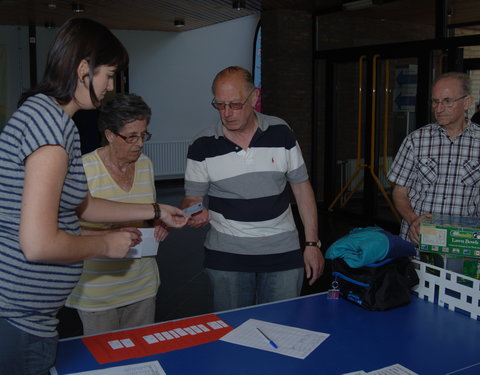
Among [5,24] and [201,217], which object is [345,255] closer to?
[201,217]

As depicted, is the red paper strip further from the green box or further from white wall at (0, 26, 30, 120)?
white wall at (0, 26, 30, 120)

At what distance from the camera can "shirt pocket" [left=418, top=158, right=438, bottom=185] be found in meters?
3.23

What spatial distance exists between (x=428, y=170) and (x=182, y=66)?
10.0 metres

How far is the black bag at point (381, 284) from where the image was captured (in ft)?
7.81

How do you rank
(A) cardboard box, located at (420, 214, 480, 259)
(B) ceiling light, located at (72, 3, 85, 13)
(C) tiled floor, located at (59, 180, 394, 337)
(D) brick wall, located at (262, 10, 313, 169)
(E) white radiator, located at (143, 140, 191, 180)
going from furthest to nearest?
(E) white radiator, located at (143, 140, 191, 180) → (D) brick wall, located at (262, 10, 313, 169) → (B) ceiling light, located at (72, 3, 85, 13) → (C) tiled floor, located at (59, 180, 394, 337) → (A) cardboard box, located at (420, 214, 480, 259)

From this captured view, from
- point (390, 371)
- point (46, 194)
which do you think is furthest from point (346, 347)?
point (46, 194)

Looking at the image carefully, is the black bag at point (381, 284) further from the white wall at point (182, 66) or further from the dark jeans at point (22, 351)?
the white wall at point (182, 66)

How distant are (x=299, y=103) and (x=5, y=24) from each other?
625 cm

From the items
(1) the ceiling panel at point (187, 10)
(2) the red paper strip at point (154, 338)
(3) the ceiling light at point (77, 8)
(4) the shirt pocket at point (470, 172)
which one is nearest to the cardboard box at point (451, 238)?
(4) the shirt pocket at point (470, 172)

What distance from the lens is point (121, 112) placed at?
2568 millimetres

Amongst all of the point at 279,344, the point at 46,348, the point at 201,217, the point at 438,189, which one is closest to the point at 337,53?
the point at 438,189

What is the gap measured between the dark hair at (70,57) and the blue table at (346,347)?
0.92 m

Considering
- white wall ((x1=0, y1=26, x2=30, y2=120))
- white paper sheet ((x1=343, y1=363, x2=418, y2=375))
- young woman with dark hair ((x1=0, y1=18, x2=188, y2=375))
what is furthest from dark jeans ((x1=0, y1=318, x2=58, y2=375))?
white wall ((x1=0, y1=26, x2=30, y2=120))

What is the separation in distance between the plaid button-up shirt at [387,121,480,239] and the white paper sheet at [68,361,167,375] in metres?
1.99
